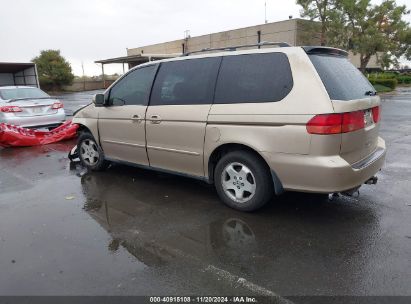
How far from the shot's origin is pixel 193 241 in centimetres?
366

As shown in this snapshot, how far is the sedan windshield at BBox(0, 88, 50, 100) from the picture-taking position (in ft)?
32.9

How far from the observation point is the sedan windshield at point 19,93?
32.9 feet

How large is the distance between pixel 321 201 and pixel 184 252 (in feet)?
6.84

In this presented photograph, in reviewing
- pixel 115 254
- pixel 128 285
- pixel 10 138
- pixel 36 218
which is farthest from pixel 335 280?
pixel 10 138

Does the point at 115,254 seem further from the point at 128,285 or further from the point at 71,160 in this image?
the point at 71,160

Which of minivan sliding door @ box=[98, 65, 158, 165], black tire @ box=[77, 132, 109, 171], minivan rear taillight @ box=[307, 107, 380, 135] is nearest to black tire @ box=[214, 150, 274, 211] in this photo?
minivan rear taillight @ box=[307, 107, 380, 135]

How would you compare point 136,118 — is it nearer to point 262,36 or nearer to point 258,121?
point 258,121

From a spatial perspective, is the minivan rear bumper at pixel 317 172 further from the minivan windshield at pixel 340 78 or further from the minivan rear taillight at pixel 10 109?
the minivan rear taillight at pixel 10 109

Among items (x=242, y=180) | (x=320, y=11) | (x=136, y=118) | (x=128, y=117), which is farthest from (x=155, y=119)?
(x=320, y=11)

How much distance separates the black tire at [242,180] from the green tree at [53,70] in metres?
47.1

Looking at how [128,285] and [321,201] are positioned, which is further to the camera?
[321,201]

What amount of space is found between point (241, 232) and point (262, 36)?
33.2 m

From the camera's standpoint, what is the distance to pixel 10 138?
8.85m

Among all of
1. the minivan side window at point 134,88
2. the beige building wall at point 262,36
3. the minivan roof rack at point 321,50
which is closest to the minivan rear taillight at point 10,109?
the minivan side window at point 134,88
